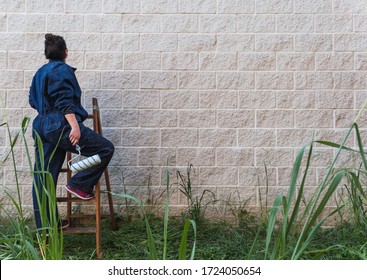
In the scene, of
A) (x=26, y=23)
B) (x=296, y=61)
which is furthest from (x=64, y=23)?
(x=296, y=61)

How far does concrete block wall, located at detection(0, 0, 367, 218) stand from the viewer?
15.9ft

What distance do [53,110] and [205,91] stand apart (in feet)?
4.90

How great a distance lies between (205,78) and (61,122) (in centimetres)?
153

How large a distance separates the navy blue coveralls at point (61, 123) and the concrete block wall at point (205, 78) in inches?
30.8

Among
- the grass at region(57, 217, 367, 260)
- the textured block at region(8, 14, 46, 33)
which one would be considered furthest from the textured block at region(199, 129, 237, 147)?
the textured block at region(8, 14, 46, 33)

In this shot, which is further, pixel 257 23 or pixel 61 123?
pixel 257 23

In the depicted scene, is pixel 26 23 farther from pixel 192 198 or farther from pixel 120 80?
pixel 192 198

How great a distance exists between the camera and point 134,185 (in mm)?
4840

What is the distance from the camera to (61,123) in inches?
155

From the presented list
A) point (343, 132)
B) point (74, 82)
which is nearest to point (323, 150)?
point (343, 132)

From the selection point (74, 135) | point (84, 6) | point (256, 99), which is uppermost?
point (84, 6)

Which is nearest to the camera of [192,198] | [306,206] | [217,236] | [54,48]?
[306,206]

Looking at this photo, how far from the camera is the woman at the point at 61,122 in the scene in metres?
3.92

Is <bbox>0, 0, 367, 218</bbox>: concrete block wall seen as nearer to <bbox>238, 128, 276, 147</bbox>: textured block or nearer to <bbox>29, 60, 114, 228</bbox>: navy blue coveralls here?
<bbox>238, 128, 276, 147</bbox>: textured block
